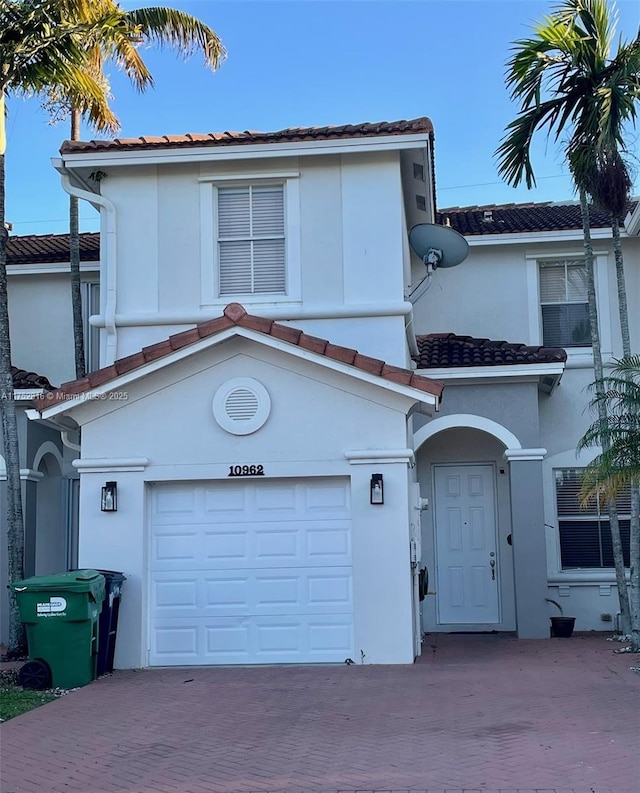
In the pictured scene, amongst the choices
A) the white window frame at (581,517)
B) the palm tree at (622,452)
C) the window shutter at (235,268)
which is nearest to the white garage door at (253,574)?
the palm tree at (622,452)

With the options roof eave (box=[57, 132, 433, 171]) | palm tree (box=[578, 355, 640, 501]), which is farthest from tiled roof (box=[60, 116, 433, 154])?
palm tree (box=[578, 355, 640, 501])

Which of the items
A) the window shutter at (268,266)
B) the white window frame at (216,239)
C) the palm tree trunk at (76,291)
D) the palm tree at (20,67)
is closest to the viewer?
the palm tree at (20,67)

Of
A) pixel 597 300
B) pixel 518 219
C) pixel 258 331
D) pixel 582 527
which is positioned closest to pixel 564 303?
pixel 597 300

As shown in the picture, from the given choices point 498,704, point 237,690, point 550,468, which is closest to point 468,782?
point 498,704

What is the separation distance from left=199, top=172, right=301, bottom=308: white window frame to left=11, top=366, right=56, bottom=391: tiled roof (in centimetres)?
316

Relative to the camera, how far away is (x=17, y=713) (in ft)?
29.3

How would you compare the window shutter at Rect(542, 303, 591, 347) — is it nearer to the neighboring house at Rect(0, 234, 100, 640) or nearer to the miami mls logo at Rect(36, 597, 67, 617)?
the neighboring house at Rect(0, 234, 100, 640)

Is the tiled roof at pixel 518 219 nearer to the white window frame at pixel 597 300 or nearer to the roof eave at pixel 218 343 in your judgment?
the white window frame at pixel 597 300

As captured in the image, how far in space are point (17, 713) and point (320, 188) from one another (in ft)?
25.4

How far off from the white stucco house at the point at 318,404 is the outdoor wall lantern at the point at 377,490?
3cm

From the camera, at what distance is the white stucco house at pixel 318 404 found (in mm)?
11422

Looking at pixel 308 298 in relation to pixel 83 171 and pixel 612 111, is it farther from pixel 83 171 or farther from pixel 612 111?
pixel 612 111

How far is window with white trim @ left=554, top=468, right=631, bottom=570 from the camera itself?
15.2 metres

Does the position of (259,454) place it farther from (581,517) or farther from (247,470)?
(581,517)
